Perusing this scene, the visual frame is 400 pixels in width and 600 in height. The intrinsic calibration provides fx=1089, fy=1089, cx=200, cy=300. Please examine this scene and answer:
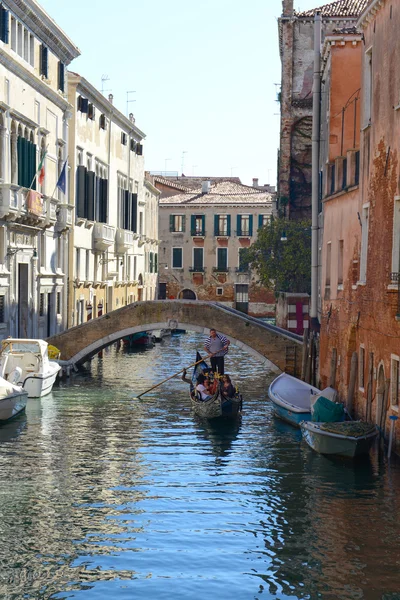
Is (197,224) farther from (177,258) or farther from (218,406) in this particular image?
(218,406)

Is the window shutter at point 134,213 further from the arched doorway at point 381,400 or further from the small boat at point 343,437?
the arched doorway at point 381,400

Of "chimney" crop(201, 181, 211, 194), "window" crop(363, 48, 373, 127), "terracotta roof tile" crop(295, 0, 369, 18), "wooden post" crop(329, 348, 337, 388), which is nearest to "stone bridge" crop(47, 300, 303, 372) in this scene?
"wooden post" crop(329, 348, 337, 388)

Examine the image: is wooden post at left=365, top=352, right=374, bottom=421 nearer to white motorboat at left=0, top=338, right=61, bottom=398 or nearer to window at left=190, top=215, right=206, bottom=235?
white motorboat at left=0, top=338, right=61, bottom=398

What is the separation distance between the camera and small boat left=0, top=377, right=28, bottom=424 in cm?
1911

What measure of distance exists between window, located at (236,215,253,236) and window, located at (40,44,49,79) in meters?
30.7

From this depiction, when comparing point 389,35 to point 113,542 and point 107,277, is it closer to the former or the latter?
point 113,542

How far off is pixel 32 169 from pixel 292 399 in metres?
10.5

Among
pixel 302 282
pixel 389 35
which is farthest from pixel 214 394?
pixel 302 282

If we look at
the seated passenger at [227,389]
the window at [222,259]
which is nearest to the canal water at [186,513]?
the seated passenger at [227,389]

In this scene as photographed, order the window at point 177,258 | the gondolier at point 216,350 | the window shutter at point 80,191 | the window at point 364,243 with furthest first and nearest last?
the window at point 177,258 → the window shutter at point 80,191 → the gondolier at point 216,350 → the window at point 364,243

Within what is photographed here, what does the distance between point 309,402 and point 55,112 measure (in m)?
14.0

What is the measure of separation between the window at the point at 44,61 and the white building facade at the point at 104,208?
3735 mm

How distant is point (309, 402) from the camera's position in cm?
2050

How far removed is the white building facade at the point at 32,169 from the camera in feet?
83.6
